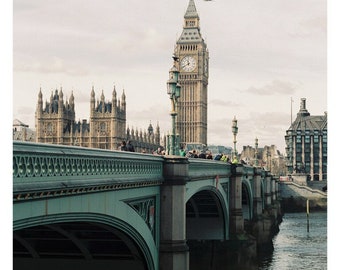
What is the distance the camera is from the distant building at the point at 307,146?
154 meters

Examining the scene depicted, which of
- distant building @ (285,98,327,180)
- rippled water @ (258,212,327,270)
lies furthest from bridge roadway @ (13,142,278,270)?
distant building @ (285,98,327,180)

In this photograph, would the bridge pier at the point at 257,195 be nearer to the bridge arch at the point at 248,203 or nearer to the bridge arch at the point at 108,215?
the bridge arch at the point at 248,203

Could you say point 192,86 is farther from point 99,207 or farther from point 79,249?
point 99,207

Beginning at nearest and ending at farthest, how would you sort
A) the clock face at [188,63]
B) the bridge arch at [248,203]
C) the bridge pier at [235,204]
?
1. the bridge pier at [235,204]
2. the bridge arch at [248,203]
3. the clock face at [188,63]

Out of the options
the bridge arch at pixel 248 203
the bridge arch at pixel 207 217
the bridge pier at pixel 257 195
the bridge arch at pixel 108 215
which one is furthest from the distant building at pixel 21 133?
the bridge arch at pixel 108 215

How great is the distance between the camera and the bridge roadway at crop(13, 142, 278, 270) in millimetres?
10734

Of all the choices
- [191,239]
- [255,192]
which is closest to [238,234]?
[191,239]

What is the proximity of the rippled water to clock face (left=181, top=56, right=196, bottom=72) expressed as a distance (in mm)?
105426

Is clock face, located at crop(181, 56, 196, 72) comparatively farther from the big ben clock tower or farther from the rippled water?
the rippled water

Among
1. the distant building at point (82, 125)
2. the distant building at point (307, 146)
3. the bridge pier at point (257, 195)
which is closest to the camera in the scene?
the bridge pier at point (257, 195)

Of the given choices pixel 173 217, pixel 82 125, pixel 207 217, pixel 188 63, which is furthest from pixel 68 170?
pixel 188 63

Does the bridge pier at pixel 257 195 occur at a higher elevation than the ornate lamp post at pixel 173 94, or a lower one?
lower
